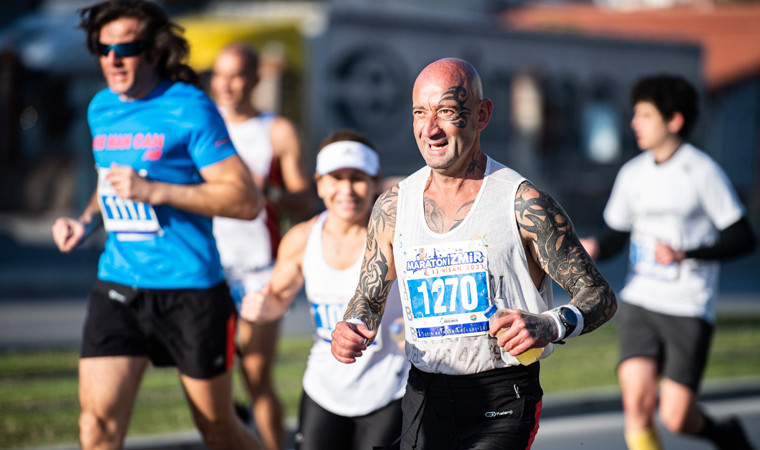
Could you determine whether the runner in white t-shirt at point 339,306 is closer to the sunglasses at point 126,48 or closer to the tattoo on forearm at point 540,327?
the sunglasses at point 126,48

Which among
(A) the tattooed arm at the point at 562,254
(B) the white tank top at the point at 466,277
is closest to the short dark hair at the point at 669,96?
(B) the white tank top at the point at 466,277

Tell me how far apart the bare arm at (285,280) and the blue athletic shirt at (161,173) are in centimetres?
27

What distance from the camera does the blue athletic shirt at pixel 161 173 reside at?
4.72 m

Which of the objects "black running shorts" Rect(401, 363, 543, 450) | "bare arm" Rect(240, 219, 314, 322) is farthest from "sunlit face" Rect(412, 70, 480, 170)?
"bare arm" Rect(240, 219, 314, 322)

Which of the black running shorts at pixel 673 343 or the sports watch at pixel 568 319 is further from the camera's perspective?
the black running shorts at pixel 673 343

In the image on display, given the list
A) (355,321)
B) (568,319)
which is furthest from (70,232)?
(568,319)

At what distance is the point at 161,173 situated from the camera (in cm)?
472

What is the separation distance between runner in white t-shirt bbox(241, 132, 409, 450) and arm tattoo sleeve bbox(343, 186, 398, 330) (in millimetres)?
838

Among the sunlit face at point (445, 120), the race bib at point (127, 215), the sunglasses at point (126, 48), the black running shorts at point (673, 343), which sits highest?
the sunglasses at point (126, 48)

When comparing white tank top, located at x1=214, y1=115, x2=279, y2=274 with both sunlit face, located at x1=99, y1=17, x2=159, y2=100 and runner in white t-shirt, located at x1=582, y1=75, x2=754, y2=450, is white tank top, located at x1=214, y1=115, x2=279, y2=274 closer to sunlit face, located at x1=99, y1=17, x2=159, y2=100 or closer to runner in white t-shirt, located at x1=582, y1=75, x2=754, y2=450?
sunlit face, located at x1=99, y1=17, x2=159, y2=100

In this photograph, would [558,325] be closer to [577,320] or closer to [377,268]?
[577,320]

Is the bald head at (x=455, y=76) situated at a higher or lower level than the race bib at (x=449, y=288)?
higher

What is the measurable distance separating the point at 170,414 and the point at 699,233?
3.83 meters

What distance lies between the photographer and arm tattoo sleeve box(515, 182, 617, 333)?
342cm
